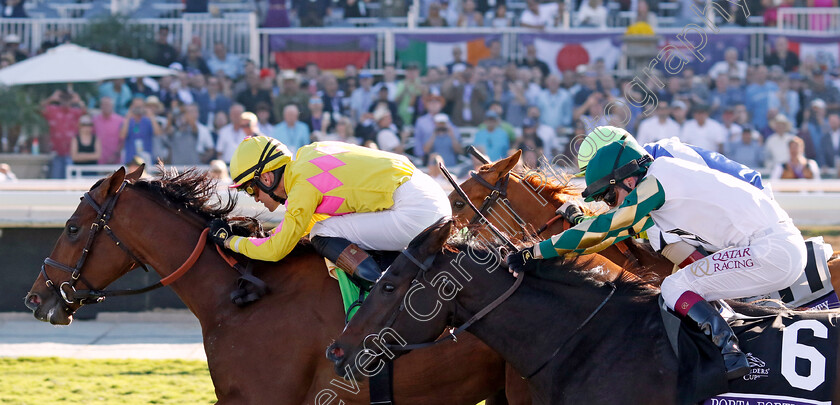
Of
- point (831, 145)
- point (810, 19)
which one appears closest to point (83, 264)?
point (831, 145)

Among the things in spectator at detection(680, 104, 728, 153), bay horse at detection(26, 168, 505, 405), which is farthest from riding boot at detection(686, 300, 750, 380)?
spectator at detection(680, 104, 728, 153)

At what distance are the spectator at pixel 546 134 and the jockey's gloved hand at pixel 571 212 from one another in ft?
22.9

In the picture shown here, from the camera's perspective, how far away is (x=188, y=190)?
15.5ft

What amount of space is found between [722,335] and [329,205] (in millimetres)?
1842

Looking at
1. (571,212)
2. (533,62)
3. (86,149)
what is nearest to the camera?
(571,212)

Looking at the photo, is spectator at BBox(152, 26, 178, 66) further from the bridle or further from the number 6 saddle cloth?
the number 6 saddle cloth

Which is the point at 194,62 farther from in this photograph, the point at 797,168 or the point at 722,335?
the point at 722,335

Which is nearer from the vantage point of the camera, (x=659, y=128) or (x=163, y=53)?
(x=659, y=128)

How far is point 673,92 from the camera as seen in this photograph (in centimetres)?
1319

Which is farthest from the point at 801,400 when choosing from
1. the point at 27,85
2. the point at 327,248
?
the point at 27,85

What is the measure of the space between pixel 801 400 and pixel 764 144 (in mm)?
9540

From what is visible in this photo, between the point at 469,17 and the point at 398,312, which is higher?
the point at 469,17

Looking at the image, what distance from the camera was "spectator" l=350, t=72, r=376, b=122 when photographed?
12766 millimetres

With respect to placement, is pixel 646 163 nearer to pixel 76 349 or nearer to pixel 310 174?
pixel 310 174
